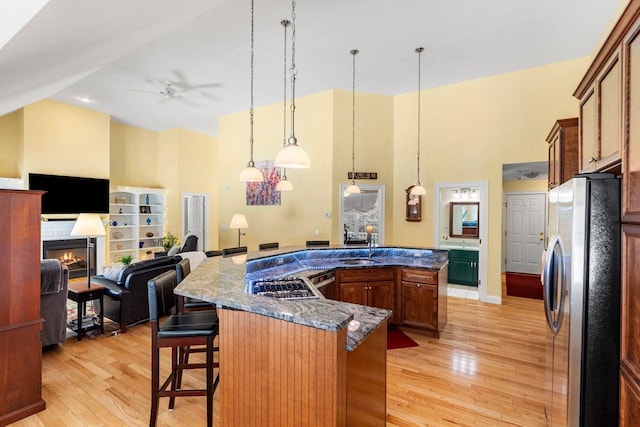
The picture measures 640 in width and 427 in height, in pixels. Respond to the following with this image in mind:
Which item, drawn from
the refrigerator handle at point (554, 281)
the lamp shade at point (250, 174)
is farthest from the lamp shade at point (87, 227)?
the refrigerator handle at point (554, 281)

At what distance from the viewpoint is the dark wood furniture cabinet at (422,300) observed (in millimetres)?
3607

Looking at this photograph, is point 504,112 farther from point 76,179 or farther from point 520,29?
point 76,179

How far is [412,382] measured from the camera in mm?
A: 2721

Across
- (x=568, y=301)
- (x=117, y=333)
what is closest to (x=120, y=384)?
(x=117, y=333)

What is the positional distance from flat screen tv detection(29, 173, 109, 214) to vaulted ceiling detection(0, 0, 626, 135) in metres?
1.72

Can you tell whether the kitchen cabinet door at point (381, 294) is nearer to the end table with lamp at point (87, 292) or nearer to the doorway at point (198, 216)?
the end table with lamp at point (87, 292)

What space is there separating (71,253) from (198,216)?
10.5ft

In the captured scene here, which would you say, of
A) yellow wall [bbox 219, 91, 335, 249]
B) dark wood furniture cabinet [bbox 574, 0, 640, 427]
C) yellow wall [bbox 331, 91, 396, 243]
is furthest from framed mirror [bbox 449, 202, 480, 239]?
dark wood furniture cabinet [bbox 574, 0, 640, 427]

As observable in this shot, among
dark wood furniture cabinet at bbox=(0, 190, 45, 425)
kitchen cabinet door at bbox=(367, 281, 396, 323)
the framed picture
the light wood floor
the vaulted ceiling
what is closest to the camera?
the vaulted ceiling

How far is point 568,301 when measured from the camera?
1603 mm

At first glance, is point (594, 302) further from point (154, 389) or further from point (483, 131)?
point (483, 131)

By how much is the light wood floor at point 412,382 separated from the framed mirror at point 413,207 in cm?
242

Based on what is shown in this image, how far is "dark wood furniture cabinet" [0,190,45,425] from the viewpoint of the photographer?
84.9 inches

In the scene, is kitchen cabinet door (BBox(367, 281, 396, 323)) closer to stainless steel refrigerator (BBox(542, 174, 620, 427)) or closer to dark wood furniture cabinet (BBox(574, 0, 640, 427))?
stainless steel refrigerator (BBox(542, 174, 620, 427))
